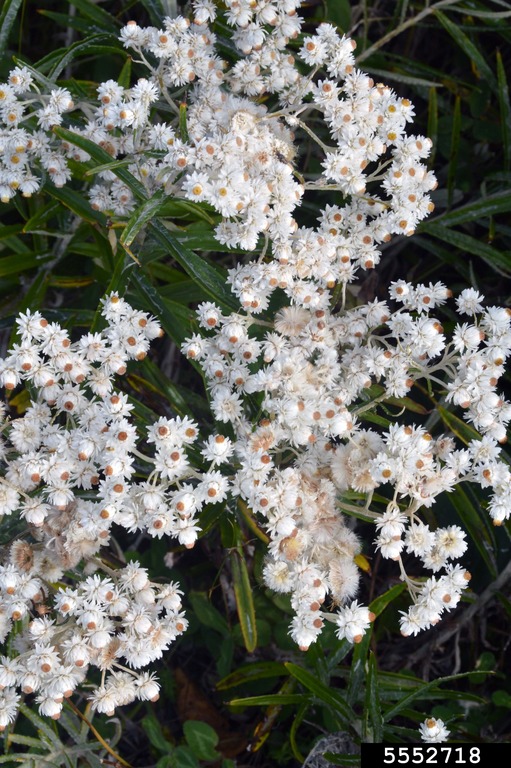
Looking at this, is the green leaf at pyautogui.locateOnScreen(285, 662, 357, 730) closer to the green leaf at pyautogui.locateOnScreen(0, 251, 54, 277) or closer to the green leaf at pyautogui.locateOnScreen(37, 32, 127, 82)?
the green leaf at pyautogui.locateOnScreen(0, 251, 54, 277)

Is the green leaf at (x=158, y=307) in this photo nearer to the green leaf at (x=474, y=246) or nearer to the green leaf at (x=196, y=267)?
the green leaf at (x=196, y=267)

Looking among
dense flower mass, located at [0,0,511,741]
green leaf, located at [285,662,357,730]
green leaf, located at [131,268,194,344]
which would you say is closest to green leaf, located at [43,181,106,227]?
dense flower mass, located at [0,0,511,741]

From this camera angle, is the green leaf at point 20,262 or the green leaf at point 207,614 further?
the green leaf at point 207,614

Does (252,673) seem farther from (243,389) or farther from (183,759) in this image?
(243,389)

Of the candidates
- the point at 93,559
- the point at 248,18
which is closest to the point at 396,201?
the point at 248,18

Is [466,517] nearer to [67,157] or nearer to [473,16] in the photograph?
[67,157]

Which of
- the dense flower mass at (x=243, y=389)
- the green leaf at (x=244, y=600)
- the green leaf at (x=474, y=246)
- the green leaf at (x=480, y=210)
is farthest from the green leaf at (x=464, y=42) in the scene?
the green leaf at (x=244, y=600)
